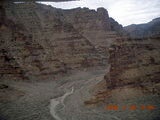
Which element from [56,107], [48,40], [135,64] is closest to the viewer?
[135,64]

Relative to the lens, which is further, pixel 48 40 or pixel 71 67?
pixel 48 40

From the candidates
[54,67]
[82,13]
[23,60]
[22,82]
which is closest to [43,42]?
[54,67]

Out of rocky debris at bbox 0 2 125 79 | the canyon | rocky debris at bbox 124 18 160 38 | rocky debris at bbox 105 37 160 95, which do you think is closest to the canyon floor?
the canyon

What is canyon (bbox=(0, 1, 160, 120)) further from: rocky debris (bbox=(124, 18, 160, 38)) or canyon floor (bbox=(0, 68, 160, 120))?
rocky debris (bbox=(124, 18, 160, 38))

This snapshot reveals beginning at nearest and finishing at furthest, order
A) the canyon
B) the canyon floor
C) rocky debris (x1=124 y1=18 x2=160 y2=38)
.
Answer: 1. the canyon floor
2. the canyon
3. rocky debris (x1=124 y1=18 x2=160 y2=38)

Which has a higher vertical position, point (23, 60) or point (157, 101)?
point (23, 60)

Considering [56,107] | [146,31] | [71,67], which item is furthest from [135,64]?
[146,31]

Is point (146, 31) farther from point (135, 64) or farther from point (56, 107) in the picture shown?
point (56, 107)

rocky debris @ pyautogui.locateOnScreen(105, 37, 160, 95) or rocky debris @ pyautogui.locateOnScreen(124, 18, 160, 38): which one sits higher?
rocky debris @ pyautogui.locateOnScreen(124, 18, 160, 38)

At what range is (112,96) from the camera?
3869cm

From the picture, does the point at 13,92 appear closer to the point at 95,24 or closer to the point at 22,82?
the point at 22,82

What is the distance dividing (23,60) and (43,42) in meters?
20.7

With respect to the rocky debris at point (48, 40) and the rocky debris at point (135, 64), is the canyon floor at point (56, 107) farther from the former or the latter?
the rocky debris at point (48, 40)

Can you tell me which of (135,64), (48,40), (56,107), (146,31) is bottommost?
(56,107)
